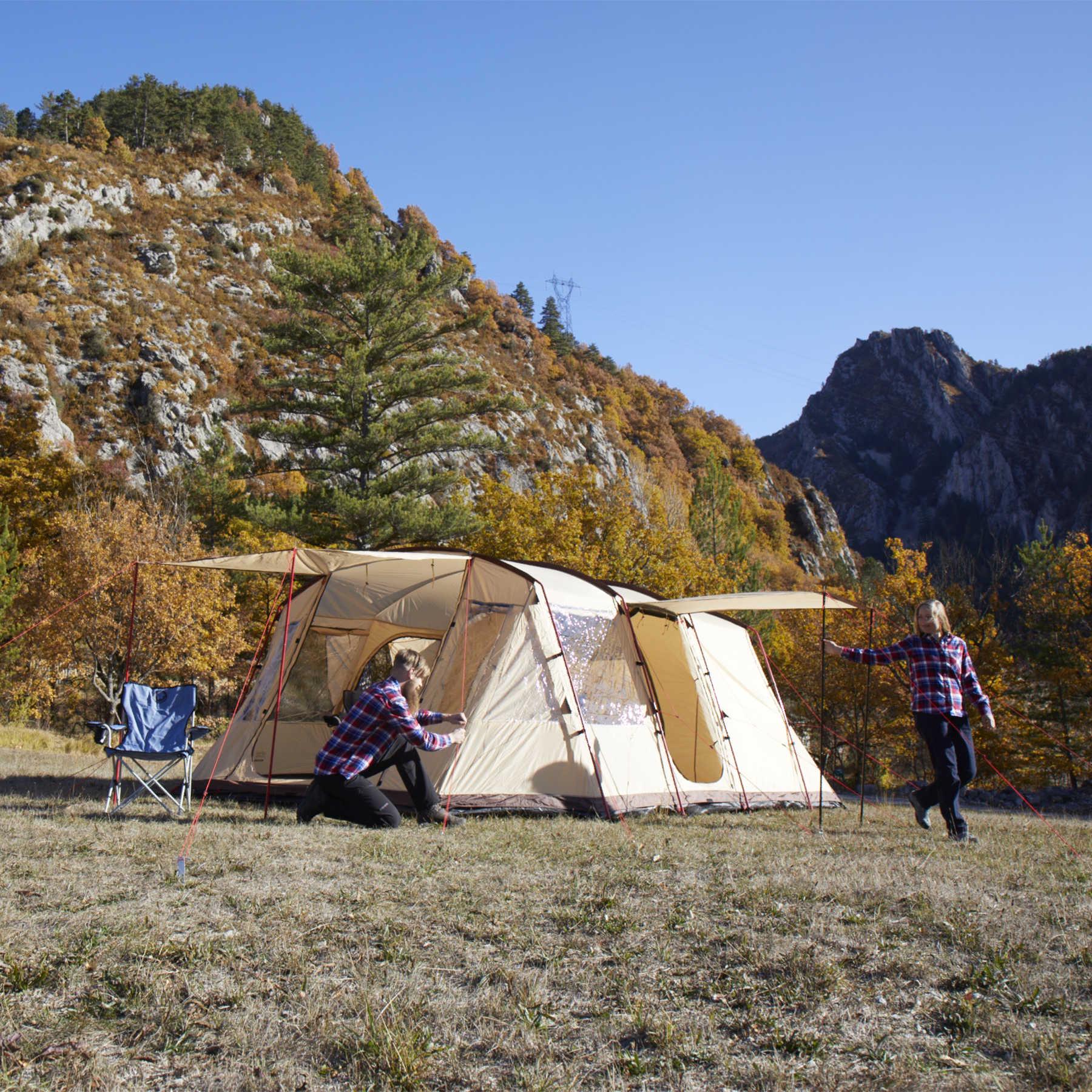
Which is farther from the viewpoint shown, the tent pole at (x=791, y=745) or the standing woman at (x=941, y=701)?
the tent pole at (x=791, y=745)

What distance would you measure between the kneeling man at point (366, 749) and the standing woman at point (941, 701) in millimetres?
3002

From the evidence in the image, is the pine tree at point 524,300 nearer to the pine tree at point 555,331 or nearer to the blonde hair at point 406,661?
the pine tree at point 555,331

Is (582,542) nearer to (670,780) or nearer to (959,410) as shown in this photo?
(670,780)

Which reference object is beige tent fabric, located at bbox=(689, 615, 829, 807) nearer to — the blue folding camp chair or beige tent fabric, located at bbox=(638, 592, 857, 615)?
beige tent fabric, located at bbox=(638, 592, 857, 615)

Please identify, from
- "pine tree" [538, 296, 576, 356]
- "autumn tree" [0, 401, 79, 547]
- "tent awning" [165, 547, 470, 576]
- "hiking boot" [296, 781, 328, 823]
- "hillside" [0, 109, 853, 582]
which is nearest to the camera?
"hiking boot" [296, 781, 328, 823]

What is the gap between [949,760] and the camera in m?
6.36

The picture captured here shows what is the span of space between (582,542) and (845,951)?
21.5m

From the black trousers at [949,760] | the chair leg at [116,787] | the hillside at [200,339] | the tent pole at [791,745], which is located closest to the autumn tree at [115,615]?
the hillside at [200,339]

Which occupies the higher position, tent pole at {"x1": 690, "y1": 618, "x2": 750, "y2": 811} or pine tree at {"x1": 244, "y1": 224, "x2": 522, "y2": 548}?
pine tree at {"x1": 244, "y1": 224, "x2": 522, "y2": 548}

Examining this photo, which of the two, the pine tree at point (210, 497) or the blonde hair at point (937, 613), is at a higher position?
the pine tree at point (210, 497)

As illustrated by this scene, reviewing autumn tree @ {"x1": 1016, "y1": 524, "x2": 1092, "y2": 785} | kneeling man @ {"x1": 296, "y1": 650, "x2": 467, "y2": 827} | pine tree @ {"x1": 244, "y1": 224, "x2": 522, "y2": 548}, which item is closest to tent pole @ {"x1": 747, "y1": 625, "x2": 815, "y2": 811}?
kneeling man @ {"x1": 296, "y1": 650, "x2": 467, "y2": 827}

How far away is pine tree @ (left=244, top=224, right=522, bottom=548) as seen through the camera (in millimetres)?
22125

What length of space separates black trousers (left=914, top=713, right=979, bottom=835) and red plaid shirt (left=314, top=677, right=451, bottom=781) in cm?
341

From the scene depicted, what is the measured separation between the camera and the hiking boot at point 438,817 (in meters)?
6.75
